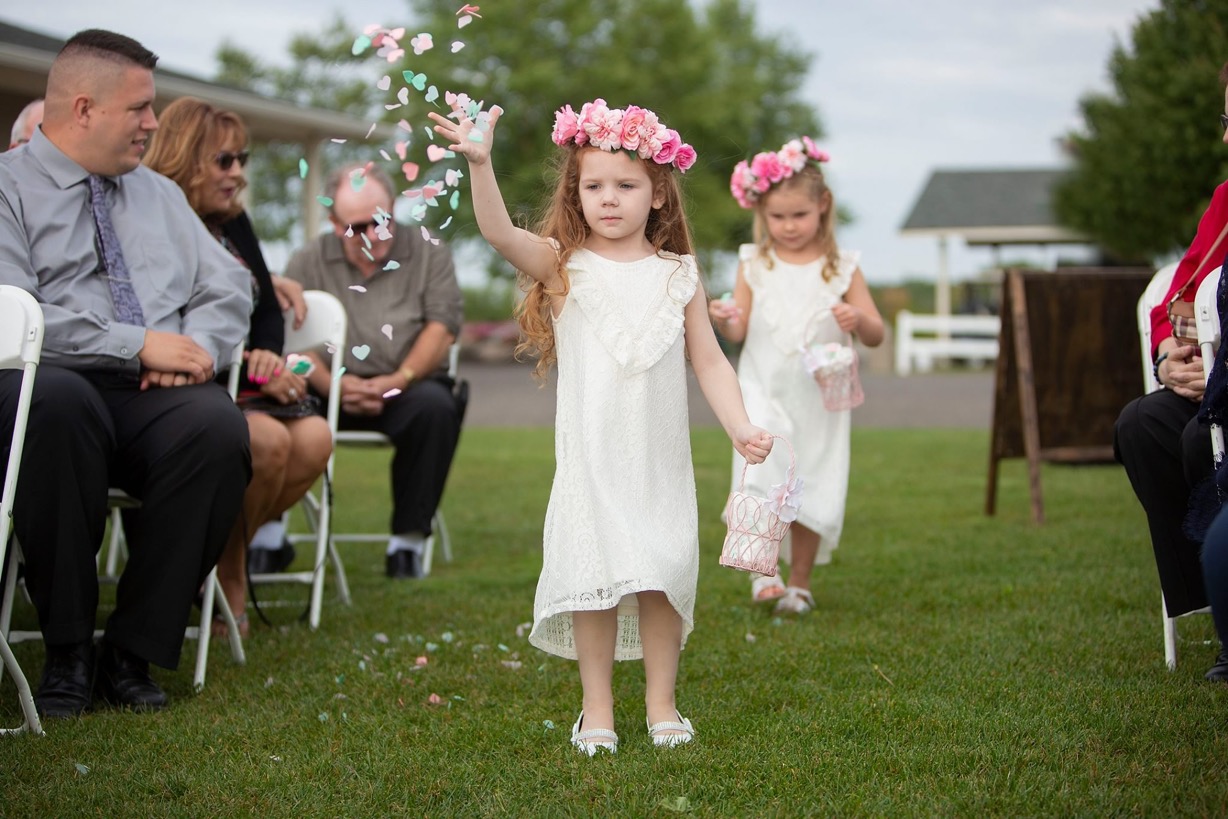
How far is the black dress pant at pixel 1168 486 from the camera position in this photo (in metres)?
3.59

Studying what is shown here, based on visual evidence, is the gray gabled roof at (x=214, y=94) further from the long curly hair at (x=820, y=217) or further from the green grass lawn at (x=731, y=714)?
the green grass lawn at (x=731, y=714)

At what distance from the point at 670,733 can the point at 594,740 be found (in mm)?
191

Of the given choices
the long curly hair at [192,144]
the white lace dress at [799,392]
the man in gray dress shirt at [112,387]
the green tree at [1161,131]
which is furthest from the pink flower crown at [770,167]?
the green tree at [1161,131]

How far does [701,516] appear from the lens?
7.37 metres

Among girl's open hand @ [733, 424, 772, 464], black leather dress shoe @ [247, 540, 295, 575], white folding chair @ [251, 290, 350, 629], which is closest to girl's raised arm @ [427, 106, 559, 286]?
girl's open hand @ [733, 424, 772, 464]

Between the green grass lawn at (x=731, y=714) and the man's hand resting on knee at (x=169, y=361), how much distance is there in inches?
35.7

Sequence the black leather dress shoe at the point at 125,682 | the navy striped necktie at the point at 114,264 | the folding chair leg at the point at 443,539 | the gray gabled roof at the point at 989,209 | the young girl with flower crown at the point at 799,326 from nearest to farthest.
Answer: the black leather dress shoe at the point at 125,682
the navy striped necktie at the point at 114,264
the young girl with flower crown at the point at 799,326
the folding chair leg at the point at 443,539
the gray gabled roof at the point at 989,209

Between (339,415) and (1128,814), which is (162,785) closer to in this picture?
(1128,814)

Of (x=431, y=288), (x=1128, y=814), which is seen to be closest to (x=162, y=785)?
(x=1128, y=814)

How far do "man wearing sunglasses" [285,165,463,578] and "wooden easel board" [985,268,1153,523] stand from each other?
9.61 feet

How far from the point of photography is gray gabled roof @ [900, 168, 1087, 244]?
3294 cm

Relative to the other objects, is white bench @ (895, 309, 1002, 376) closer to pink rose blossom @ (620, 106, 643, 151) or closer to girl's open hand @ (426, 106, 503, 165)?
pink rose blossom @ (620, 106, 643, 151)

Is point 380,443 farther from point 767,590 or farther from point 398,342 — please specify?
point 767,590

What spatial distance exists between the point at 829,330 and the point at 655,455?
6.68 ft
